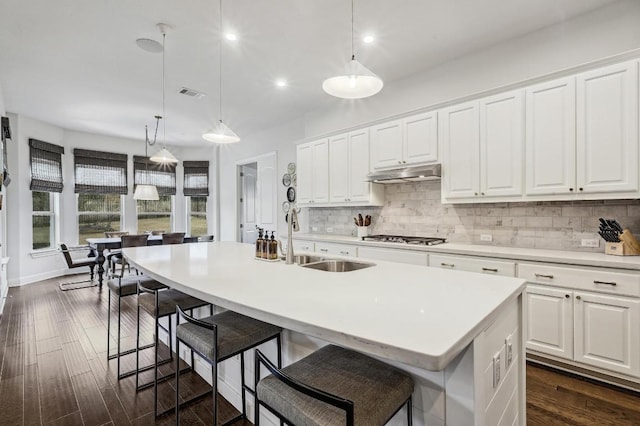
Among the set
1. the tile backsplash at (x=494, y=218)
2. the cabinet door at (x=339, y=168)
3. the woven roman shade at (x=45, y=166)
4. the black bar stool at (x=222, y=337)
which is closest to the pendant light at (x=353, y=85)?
the black bar stool at (x=222, y=337)

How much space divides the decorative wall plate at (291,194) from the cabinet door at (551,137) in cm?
336

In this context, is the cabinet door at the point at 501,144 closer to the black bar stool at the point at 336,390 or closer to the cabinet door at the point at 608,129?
the cabinet door at the point at 608,129

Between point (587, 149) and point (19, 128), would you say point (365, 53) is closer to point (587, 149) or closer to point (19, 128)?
point (587, 149)

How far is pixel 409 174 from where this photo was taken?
10.7ft

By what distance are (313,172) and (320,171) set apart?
146mm

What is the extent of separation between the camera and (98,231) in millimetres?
6590

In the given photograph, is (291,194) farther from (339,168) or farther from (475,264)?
(475,264)

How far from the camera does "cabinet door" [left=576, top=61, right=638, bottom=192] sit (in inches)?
86.9

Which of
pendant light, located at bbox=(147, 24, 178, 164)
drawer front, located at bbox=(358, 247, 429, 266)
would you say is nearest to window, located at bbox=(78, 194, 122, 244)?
pendant light, located at bbox=(147, 24, 178, 164)

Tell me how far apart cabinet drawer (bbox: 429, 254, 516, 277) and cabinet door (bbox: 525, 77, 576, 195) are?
0.70m

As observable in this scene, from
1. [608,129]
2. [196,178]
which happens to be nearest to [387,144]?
[608,129]

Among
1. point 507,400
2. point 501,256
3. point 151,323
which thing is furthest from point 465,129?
point 151,323

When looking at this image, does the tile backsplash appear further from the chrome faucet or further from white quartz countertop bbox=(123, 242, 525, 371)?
the chrome faucet

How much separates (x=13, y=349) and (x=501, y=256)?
449 cm
